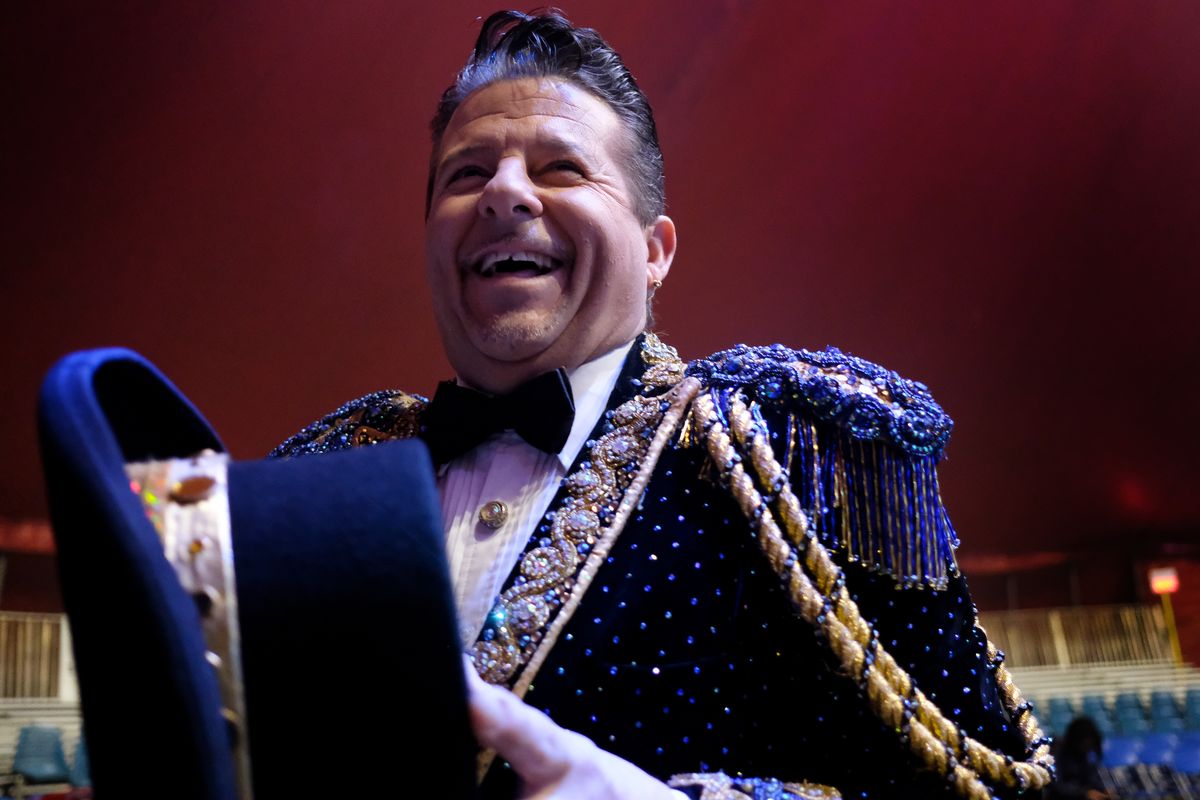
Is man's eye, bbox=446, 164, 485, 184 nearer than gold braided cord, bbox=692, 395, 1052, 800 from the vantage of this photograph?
No

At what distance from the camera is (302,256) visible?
241cm

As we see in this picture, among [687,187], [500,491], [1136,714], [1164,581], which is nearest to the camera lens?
[500,491]

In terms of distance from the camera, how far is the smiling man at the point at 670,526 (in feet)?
2.21

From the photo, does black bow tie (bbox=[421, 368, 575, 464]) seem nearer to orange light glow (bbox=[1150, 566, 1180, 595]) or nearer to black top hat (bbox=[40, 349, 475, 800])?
black top hat (bbox=[40, 349, 475, 800])

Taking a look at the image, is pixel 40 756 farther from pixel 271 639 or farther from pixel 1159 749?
pixel 1159 749

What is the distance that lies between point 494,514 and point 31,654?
92.3 inches

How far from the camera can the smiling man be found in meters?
0.67

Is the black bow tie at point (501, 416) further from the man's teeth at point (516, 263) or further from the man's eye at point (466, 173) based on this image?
the man's eye at point (466, 173)

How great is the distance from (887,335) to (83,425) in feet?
11.2

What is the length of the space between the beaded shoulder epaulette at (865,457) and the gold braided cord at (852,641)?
1.1 inches

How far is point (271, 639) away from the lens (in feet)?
1.18

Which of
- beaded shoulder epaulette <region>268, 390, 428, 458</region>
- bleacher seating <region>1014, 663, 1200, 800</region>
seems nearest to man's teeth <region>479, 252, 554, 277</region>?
beaded shoulder epaulette <region>268, 390, 428, 458</region>

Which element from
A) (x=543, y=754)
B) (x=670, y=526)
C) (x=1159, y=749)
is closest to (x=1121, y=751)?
(x=1159, y=749)

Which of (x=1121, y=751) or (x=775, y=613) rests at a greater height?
(x=775, y=613)
